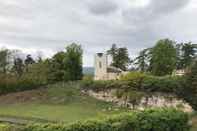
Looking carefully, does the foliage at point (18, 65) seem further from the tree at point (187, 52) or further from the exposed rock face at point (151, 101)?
the exposed rock face at point (151, 101)

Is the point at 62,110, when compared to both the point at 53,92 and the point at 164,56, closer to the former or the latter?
the point at 53,92

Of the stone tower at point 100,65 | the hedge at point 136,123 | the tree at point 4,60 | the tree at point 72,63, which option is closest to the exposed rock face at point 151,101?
the tree at point 72,63

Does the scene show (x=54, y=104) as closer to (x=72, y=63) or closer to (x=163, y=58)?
(x=72, y=63)

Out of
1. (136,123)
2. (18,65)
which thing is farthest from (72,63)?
(136,123)

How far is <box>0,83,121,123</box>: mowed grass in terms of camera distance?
37.3m

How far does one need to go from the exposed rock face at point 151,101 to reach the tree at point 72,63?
52.0 feet

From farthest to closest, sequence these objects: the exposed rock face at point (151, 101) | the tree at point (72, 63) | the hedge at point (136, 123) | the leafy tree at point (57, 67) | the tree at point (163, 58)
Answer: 1. the leafy tree at point (57, 67)
2. the tree at point (72, 63)
3. the tree at point (163, 58)
4. the exposed rock face at point (151, 101)
5. the hedge at point (136, 123)

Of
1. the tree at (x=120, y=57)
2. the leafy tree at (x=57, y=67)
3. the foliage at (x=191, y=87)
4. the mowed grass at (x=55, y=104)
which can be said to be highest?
the tree at (x=120, y=57)

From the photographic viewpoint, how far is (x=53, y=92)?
48375mm

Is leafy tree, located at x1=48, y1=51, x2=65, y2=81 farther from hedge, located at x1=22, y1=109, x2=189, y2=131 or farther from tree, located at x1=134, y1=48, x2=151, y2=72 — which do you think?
hedge, located at x1=22, y1=109, x2=189, y2=131

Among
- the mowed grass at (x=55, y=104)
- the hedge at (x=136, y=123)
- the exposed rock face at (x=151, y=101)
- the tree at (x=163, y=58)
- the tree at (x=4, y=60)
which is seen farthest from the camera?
the tree at (x=4, y=60)

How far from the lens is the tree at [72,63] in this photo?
61688 millimetres

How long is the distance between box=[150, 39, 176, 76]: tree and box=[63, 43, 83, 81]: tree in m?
11.4

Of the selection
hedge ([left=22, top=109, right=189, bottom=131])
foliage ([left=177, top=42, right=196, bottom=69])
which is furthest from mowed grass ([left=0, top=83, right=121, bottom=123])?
foliage ([left=177, top=42, right=196, bottom=69])
